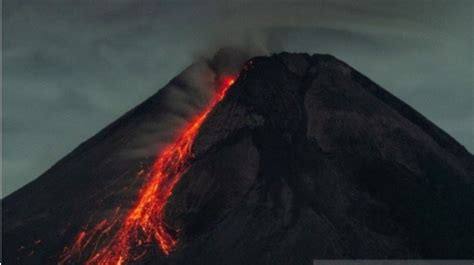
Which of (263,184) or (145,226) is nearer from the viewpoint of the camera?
(145,226)

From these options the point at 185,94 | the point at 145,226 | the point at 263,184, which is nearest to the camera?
the point at 145,226

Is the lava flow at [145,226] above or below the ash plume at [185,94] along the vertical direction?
Answer: below

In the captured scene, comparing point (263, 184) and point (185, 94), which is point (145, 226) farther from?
point (185, 94)

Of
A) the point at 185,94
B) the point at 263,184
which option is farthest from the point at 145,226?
the point at 185,94

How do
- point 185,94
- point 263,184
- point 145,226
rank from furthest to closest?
point 185,94, point 263,184, point 145,226

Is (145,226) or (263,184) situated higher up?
(145,226)

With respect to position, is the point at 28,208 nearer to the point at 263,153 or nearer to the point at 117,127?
the point at 117,127
